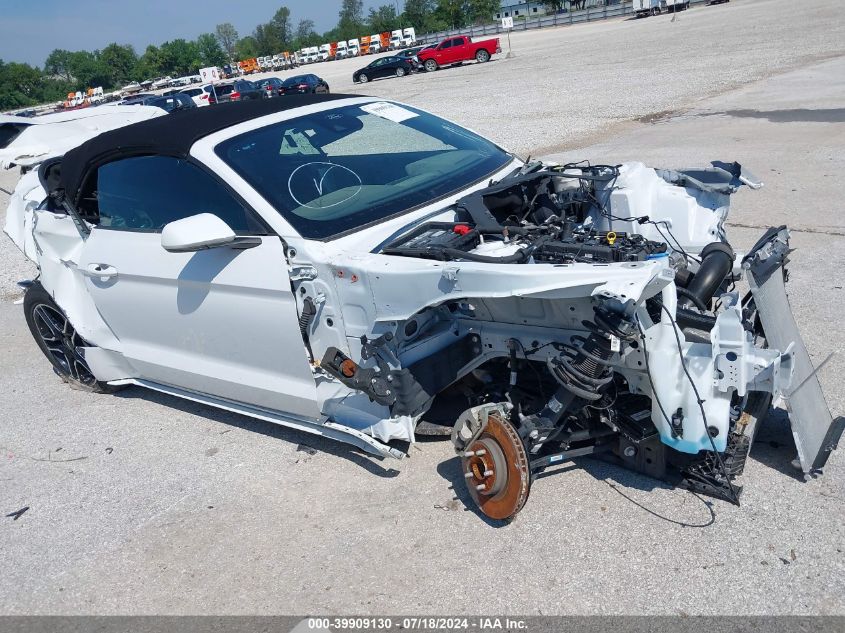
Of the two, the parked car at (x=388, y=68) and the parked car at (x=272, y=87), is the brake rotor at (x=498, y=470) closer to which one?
the parked car at (x=272, y=87)

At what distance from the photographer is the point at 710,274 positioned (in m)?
3.60

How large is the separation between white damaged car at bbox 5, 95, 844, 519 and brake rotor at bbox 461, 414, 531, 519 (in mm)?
10

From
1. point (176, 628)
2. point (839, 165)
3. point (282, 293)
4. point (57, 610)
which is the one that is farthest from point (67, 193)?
point (839, 165)

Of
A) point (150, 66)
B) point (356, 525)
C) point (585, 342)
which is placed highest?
point (585, 342)

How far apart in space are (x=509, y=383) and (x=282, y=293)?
121 cm

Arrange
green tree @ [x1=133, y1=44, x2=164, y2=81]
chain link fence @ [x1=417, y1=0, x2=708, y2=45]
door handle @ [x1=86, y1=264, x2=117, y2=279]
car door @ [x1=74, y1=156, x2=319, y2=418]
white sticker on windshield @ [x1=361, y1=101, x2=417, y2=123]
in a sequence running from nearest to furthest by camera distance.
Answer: car door @ [x1=74, y1=156, x2=319, y2=418] → door handle @ [x1=86, y1=264, x2=117, y2=279] → white sticker on windshield @ [x1=361, y1=101, x2=417, y2=123] → chain link fence @ [x1=417, y1=0, x2=708, y2=45] → green tree @ [x1=133, y1=44, x2=164, y2=81]

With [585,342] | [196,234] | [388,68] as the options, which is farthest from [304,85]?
[585,342]

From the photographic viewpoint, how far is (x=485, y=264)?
3053mm

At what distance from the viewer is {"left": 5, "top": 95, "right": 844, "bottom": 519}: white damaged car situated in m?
2.97

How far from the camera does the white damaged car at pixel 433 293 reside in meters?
2.97

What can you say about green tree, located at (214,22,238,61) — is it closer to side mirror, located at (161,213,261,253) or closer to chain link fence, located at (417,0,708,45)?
chain link fence, located at (417,0,708,45)

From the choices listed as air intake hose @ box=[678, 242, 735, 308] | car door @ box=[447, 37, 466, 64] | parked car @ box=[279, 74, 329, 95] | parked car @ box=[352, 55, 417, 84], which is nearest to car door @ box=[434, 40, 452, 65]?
car door @ box=[447, 37, 466, 64]

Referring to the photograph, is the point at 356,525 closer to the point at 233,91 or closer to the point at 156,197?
the point at 156,197

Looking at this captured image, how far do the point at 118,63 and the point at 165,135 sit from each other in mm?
128055
